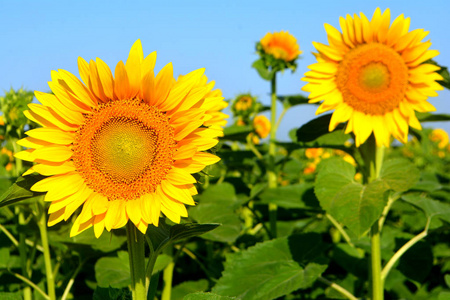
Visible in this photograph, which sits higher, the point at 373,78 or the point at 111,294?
the point at 373,78

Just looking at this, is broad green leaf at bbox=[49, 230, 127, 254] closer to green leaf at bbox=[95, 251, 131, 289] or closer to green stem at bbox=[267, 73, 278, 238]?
green leaf at bbox=[95, 251, 131, 289]

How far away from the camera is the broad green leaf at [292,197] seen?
273 centimetres

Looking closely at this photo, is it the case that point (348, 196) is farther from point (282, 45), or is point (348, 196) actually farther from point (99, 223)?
point (282, 45)

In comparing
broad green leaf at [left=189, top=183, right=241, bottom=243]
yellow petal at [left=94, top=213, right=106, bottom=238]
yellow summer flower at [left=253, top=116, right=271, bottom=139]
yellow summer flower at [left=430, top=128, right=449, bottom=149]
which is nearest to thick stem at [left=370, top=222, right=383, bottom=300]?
broad green leaf at [left=189, top=183, right=241, bottom=243]

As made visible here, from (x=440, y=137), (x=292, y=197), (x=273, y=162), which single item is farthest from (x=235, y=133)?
(x=440, y=137)

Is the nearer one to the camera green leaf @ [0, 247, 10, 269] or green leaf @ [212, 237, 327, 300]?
green leaf @ [212, 237, 327, 300]

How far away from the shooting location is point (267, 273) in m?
2.35

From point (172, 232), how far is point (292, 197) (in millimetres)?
1463

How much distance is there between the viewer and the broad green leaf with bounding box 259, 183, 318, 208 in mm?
2732

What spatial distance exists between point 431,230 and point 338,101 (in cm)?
76

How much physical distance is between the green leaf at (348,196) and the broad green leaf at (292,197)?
398 millimetres

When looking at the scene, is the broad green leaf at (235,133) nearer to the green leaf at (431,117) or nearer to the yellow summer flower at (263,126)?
the green leaf at (431,117)

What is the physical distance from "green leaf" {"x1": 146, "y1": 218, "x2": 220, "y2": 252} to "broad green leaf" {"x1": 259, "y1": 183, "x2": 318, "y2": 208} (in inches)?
47.9

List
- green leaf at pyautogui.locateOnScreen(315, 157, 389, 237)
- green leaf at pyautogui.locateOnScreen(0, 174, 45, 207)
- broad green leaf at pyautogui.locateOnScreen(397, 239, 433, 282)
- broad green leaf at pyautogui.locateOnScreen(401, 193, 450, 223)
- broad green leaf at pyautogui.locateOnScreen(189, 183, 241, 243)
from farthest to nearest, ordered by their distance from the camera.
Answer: broad green leaf at pyautogui.locateOnScreen(397, 239, 433, 282) → broad green leaf at pyautogui.locateOnScreen(401, 193, 450, 223) → broad green leaf at pyautogui.locateOnScreen(189, 183, 241, 243) → green leaf at pyautogui.locateOnScreen(315, 157, 389, 237) → green leaf at pyautogui.locateOnScreen(0, 174, 45, 207)
